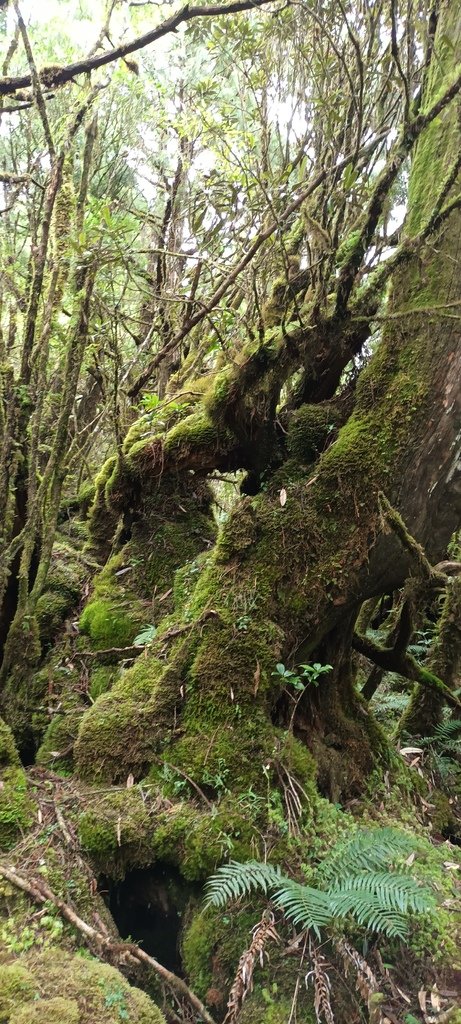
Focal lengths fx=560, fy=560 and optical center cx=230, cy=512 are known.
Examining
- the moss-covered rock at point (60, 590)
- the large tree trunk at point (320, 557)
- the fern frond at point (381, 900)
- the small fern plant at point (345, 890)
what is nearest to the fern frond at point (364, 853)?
the small fern plant at point (345, 890)

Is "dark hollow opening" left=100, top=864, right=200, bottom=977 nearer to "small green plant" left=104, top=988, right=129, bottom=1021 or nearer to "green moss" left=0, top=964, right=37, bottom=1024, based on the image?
"small green plant" left=104, top=988, right=129, bottom=1021

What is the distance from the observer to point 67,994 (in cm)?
195

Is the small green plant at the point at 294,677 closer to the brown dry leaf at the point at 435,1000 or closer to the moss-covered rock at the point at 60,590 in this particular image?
the brown dry leaf at the point at 435,1000

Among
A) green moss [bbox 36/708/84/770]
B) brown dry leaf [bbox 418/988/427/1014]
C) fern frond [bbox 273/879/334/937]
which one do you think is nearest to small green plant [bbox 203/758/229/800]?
fern frond [bbox 273/879/334/937]

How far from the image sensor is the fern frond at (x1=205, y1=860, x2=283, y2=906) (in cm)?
243

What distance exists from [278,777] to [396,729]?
96.6 inches

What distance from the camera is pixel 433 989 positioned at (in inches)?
91.7

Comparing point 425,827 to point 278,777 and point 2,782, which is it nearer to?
point 278,777

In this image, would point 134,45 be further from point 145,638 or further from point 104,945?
point 104,945

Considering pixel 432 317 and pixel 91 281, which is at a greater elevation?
pixel 91 281

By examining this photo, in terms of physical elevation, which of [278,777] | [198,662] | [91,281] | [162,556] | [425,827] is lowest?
[425,827]

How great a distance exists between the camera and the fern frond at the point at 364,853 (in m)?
2.68

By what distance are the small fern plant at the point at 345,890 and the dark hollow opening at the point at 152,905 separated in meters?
0.34

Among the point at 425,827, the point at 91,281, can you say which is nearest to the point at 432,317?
the point at 91,281
